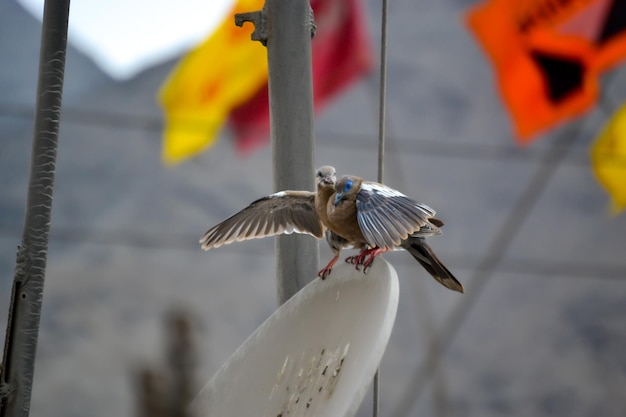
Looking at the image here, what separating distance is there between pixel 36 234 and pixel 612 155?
5153 mm

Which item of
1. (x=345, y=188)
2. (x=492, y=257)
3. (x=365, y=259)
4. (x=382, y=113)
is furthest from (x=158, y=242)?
(x=365, y=259)

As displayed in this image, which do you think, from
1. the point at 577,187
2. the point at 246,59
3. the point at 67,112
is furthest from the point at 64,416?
the point at 577,187

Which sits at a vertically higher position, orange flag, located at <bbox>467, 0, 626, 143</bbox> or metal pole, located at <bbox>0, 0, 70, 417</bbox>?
orange flag, located at <bbox>467, 0, 626, 143</bbox>

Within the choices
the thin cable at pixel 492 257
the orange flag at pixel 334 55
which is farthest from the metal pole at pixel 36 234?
the thin cable at pixel 492 257

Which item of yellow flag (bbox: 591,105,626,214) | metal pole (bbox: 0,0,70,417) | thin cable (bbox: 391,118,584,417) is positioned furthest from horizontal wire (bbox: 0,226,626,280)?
metal pole (bbox: 0,0,70,417)

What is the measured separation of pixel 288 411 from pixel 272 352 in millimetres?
197

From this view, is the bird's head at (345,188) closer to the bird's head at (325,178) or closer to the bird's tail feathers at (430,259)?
the bird's head at (325,178)

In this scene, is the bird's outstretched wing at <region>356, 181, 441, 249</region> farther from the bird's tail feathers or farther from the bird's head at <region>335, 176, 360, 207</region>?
the bird's tail feathers

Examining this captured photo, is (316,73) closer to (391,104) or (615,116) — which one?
(391,104)

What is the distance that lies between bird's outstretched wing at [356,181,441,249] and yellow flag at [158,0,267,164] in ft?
13.1

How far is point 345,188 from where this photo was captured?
2.48 meters

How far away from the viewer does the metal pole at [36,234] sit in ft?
7.02

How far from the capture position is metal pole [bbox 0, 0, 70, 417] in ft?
7.02

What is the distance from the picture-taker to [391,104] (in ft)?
21.9
